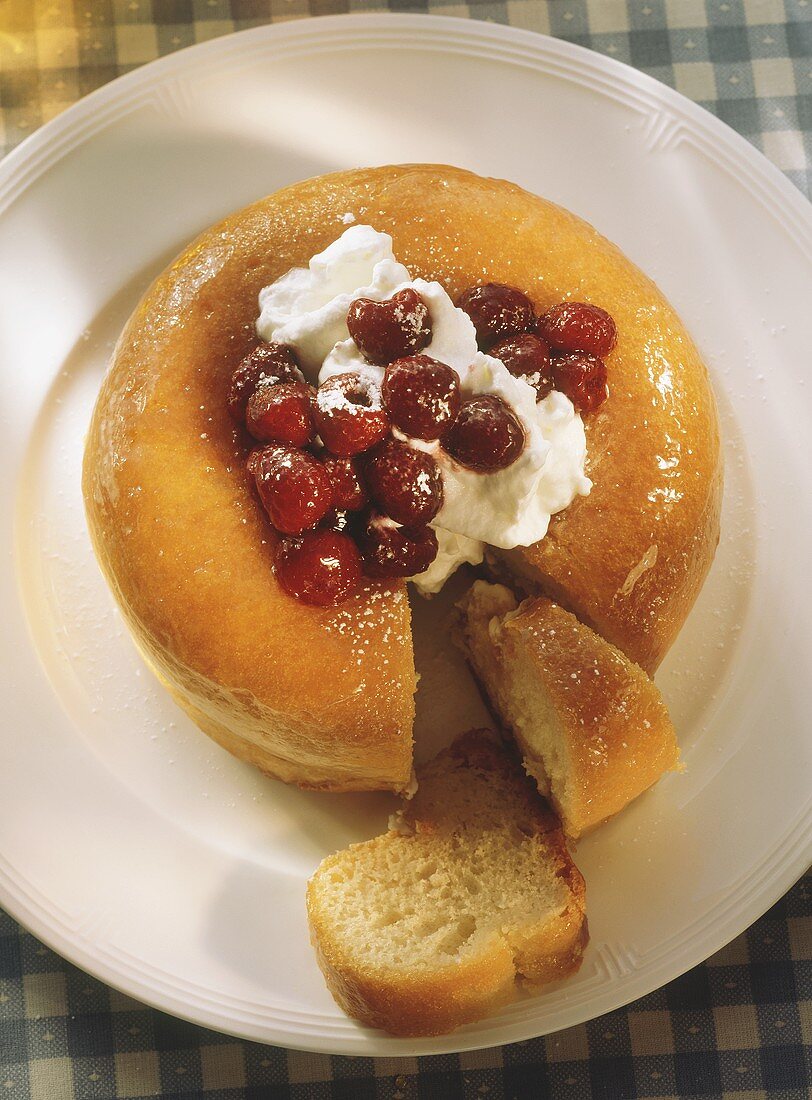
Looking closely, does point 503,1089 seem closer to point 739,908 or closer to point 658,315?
point 739,908

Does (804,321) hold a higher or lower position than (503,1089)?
higher

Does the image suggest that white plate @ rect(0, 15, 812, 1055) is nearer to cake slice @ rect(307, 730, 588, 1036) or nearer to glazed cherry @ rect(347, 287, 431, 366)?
cake slice @ rect(307, 730, 588, 1036)

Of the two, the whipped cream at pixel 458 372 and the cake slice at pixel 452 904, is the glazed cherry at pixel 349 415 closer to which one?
the whipped cream at pixel 458 372

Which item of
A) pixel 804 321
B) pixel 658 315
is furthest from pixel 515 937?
pixel 804 321

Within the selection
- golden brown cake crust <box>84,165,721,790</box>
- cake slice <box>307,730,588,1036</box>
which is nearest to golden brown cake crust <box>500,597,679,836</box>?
golden brown cake crust <box>84,165,721,790</box>

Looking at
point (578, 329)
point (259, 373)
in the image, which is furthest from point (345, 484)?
point (578, 329)

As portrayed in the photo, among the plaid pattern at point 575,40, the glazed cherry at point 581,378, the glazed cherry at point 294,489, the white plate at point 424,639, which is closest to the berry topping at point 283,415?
the glazed cherry at point 294,489
